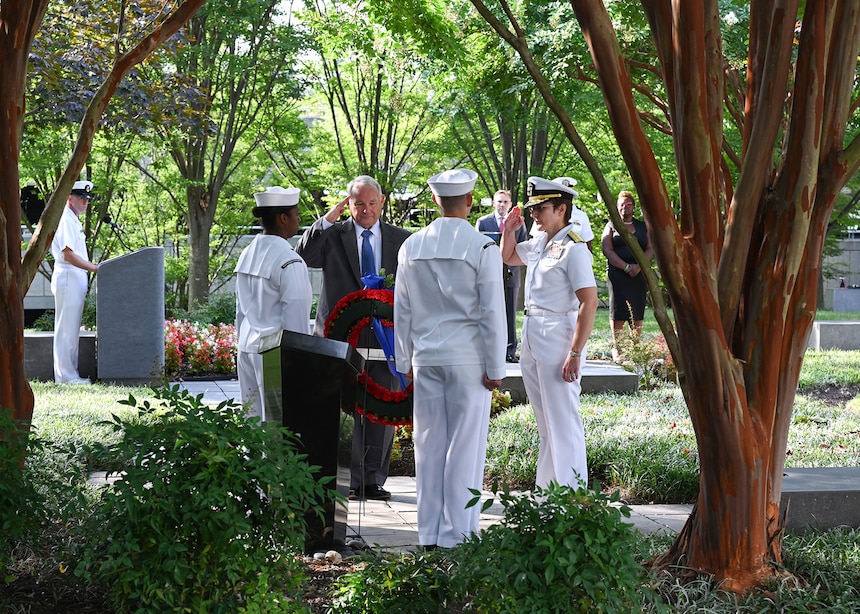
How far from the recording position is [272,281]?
6289mm

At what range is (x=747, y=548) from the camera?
14.5ft

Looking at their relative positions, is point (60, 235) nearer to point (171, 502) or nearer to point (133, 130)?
point (133, 130)

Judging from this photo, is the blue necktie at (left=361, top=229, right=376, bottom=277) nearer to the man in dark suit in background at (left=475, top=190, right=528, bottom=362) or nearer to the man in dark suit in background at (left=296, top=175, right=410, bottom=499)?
the man in dark suit in background at (left=296, top=175, right=410, bottom=499)

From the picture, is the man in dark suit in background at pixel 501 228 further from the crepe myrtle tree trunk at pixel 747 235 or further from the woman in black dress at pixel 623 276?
the crepe myrtle tree trunk at pixel 747 235

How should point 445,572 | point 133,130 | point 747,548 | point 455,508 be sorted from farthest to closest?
point 133,130, point 455,508, point 747,548, point 445,572

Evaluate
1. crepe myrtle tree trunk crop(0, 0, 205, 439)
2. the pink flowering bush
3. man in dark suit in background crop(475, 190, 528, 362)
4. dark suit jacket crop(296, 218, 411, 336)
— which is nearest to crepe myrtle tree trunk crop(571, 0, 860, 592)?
crepe myrtle tree trunk crop(0, 0, 205, 439)

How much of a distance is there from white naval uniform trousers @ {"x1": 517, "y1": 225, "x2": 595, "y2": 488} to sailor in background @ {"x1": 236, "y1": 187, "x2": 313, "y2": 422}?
1.54m

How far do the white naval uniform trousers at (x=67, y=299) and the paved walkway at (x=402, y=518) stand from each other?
6064 millimetres

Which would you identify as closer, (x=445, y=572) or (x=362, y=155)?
(x=445, y=572)

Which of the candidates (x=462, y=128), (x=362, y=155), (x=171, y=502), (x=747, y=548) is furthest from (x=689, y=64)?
(x=462, y=128)

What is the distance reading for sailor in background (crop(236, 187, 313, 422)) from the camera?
6250 mm

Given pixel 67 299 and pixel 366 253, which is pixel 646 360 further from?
pixel 67 299

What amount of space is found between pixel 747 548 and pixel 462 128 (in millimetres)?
20631

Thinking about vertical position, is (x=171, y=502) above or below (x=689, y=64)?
below
